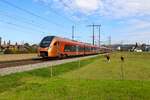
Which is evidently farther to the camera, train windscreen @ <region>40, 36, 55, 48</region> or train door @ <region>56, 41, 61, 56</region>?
train door @ <region>56, 41, 61, 56</region>

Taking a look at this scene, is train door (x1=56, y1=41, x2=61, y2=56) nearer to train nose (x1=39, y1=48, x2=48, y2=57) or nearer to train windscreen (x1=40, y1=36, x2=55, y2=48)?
train windscreen (x1=40, y1=36, x2=55, y2=48)

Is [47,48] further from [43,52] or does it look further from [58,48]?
[58,48]

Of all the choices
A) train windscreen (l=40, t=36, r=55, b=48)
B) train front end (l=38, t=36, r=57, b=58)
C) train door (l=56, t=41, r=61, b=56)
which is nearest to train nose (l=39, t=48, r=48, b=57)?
train front end (l=38, t=36, r=57, b=58)

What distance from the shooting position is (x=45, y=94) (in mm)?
6156

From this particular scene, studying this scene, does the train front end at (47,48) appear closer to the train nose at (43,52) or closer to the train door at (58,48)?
the train nose at (43,52)

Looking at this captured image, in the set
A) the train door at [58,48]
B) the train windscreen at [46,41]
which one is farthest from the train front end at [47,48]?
the train door at [58,48]

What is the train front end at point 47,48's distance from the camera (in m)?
21.3

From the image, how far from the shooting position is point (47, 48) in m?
21.3

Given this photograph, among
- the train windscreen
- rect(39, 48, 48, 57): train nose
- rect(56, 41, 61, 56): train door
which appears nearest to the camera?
rect(39, 48, 48, 57): train nose

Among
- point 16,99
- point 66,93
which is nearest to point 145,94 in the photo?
point 66,93

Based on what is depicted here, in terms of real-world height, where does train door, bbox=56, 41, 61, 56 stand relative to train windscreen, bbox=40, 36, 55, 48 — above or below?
below

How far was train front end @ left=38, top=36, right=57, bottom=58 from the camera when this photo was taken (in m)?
21.3

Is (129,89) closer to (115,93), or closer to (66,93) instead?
(115,93)

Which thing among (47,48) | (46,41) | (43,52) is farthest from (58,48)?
(43,52)
